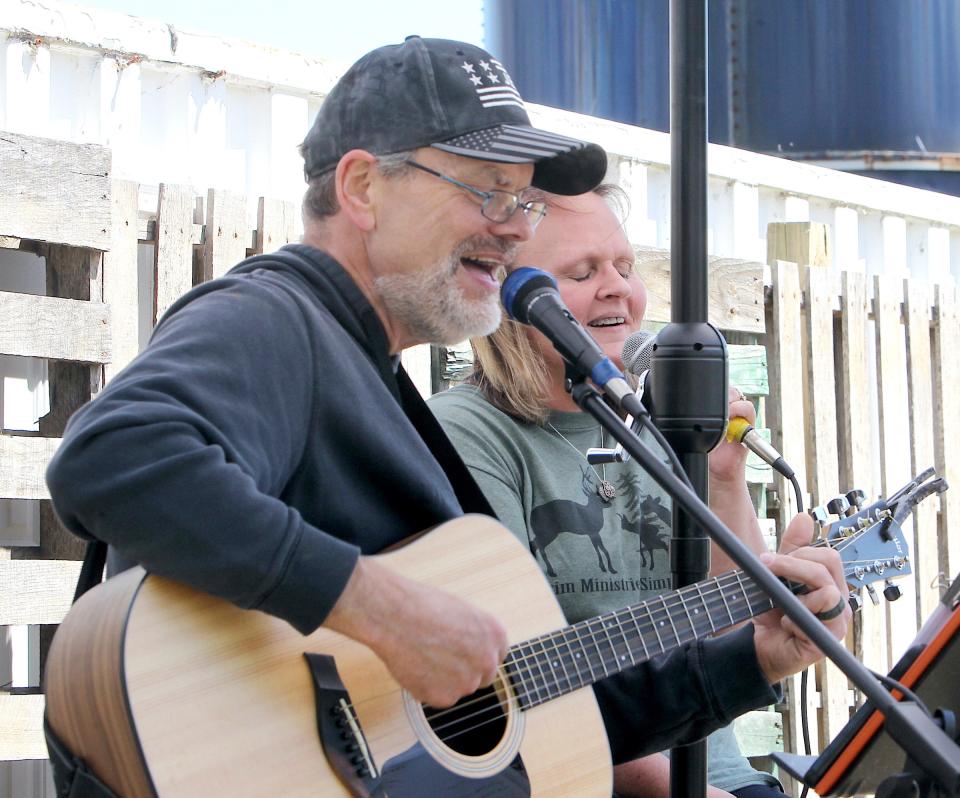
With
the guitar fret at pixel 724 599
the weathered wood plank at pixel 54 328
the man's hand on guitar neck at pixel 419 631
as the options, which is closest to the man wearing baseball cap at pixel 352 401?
the man's hand on guitar neck at pixel 419 631

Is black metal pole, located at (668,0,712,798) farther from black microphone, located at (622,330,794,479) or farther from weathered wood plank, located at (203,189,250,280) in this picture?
weathered wood plank, located at (203,189,250,280)

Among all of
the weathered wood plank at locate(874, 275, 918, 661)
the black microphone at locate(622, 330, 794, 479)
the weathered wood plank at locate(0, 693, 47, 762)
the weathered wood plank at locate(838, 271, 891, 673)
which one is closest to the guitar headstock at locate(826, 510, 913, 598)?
the black microphone at locate(622, 330, 794, 479)

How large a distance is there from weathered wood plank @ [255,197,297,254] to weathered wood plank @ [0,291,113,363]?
528mm

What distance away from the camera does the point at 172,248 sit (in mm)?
3420

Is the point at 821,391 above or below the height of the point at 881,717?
above

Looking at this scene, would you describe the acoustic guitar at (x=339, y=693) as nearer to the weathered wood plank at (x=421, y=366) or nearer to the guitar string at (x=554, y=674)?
the guitar string at (x=554, y=674)

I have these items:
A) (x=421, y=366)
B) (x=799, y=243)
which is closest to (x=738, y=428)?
(x=421, y=366)

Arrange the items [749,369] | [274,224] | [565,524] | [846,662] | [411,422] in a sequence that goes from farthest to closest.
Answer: [749,369], [274,224], [565,524], [411,422], [846,662]

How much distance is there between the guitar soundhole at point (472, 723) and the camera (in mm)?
2039

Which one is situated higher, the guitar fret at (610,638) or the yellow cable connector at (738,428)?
the yellow cable connector at (738,428)

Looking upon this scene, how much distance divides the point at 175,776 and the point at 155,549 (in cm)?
29

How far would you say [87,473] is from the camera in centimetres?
169

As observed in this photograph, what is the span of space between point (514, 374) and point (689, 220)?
859 mm

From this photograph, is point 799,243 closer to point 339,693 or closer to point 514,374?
point 514,374
